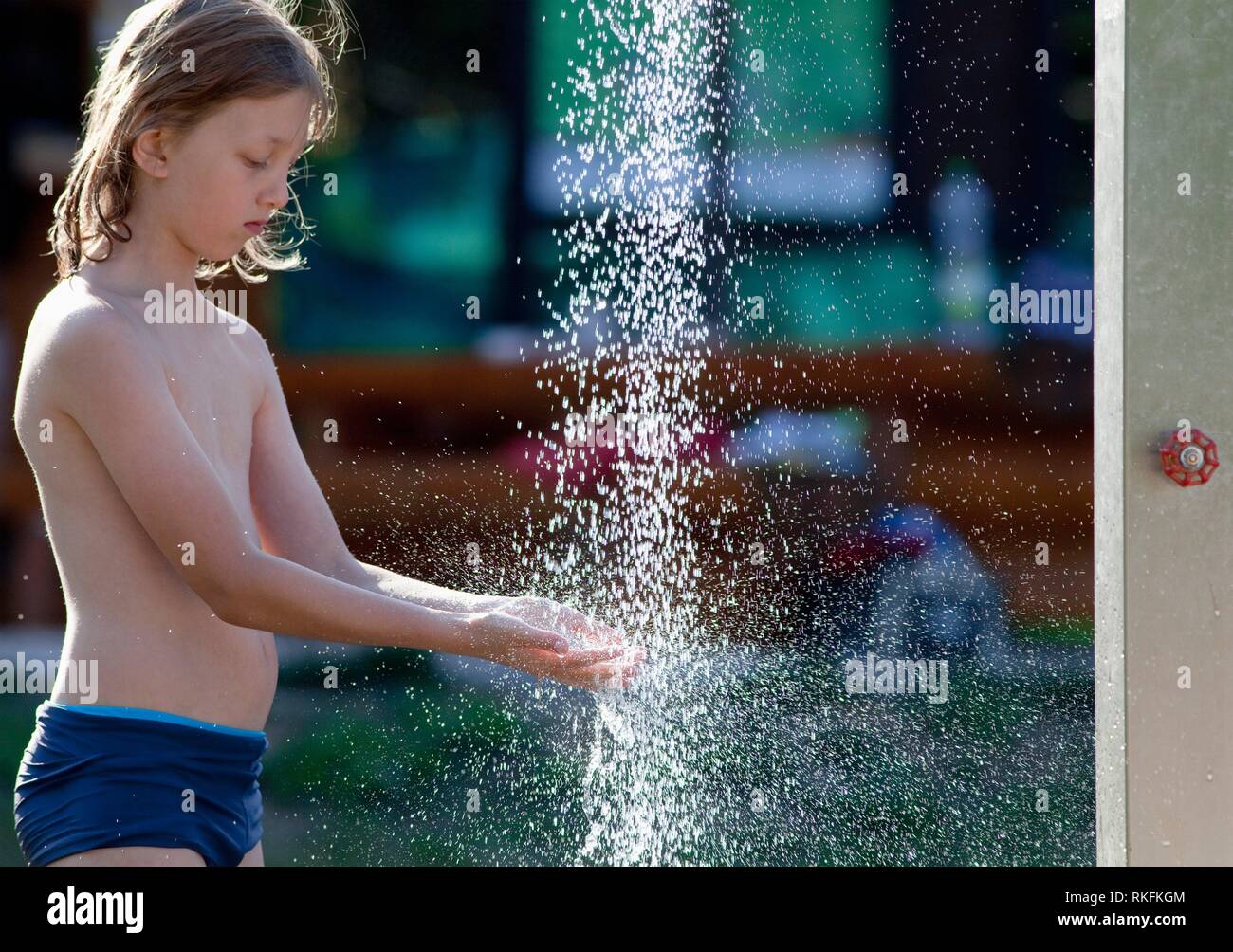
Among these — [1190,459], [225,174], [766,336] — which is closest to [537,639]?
[225,174]

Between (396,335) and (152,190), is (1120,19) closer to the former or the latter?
(152,190)

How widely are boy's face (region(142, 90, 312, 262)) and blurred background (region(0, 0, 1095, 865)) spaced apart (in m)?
3.41

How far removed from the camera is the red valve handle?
1.79m

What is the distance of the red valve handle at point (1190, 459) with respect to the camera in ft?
5.86

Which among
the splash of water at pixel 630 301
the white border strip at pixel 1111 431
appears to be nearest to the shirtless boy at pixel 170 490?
the white border strip at pixel 1111 431

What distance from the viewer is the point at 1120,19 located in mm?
1824

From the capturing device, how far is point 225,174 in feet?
4.99

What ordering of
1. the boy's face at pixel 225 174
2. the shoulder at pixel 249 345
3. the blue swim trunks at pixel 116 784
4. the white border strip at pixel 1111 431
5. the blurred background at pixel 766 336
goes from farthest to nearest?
the blurred background at pixel 766 336 → the white border strip at pixel 1111 431 → the shoulder at pixel 249 345 → the boy's face at pixel 225 174 → the blue swim trunks at pixel 116 784

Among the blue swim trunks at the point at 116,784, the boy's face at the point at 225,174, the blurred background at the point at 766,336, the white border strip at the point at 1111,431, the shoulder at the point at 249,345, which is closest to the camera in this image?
the blue swim trunks at the point at 116,784

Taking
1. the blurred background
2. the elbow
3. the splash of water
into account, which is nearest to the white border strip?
the elbow

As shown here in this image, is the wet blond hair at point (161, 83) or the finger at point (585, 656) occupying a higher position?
the wet blond hair at point (161, 83)

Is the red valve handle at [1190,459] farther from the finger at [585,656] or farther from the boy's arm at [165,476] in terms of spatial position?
the boy's arm at [165,476]

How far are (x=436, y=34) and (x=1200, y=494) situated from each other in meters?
4.70

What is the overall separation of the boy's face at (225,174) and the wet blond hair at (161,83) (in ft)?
0.06
